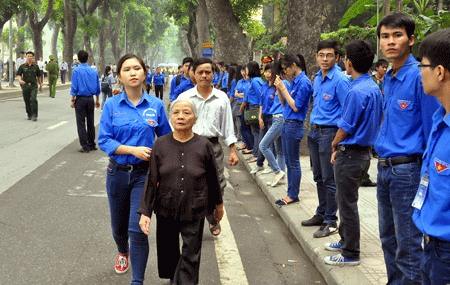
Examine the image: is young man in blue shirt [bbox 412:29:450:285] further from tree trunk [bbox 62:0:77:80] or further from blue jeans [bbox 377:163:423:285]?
tree trunk [bbox 62:0:77:80]

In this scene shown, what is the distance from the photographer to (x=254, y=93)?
985 cm

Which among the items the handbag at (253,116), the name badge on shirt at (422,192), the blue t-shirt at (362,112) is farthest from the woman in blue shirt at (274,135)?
the name badge on shirt at (422,192)

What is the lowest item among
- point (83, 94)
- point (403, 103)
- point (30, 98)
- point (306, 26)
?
point (30, 98)

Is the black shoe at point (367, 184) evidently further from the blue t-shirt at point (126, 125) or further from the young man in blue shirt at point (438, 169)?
the young man in blue shirt at point (438, 169)

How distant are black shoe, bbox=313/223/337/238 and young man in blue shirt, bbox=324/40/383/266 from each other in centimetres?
65

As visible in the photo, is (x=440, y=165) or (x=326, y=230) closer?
(x=440, y=165)

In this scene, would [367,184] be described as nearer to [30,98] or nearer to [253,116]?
[253,116]

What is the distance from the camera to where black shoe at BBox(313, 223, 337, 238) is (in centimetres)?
514

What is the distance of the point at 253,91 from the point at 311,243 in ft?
17.3

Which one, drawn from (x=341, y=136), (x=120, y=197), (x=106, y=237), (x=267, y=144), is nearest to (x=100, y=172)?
(x=267, y=144)

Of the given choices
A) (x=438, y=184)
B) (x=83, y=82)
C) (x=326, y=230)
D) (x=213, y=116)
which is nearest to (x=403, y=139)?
(x=438, y=184)

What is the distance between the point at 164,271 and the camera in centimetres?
373

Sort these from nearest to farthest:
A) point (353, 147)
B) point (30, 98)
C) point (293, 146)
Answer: point (353, 147) < point (293, 146) < point (30, 98)

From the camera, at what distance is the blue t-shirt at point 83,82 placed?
400 inches
